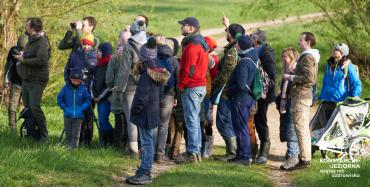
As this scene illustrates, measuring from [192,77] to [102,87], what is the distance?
4.96ft

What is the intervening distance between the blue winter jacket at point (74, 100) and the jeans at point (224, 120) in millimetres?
1828

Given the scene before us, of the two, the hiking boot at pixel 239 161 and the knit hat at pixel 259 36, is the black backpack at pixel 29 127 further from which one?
the knit hat at pixel 259 36

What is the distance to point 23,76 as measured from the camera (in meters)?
13.0

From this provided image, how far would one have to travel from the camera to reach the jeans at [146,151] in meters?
10.3

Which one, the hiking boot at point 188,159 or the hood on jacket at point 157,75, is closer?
the hood on jacket at point 157,75

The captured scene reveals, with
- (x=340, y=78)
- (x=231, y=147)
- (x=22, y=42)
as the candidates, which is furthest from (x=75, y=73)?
(x=340, y=78)

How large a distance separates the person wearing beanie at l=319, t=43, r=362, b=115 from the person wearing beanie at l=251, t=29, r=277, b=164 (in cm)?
93

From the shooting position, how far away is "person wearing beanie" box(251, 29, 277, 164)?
12656mm

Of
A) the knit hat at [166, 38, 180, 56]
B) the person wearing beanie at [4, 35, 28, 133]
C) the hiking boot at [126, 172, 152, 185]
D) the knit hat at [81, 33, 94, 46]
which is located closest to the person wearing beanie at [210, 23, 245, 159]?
the knit hat at [166, 38, 180, 56]

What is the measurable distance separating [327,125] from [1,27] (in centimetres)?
740

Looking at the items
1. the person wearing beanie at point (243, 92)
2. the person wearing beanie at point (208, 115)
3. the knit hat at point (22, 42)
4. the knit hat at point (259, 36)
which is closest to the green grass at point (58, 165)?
the person wearing beanie at point (208, 115)

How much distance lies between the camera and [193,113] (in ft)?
39.1

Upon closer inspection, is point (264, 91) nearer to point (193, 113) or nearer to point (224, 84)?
point (224, 84)

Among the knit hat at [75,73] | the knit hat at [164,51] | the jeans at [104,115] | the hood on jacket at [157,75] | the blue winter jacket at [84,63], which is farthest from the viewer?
the jeans at [104,115]
